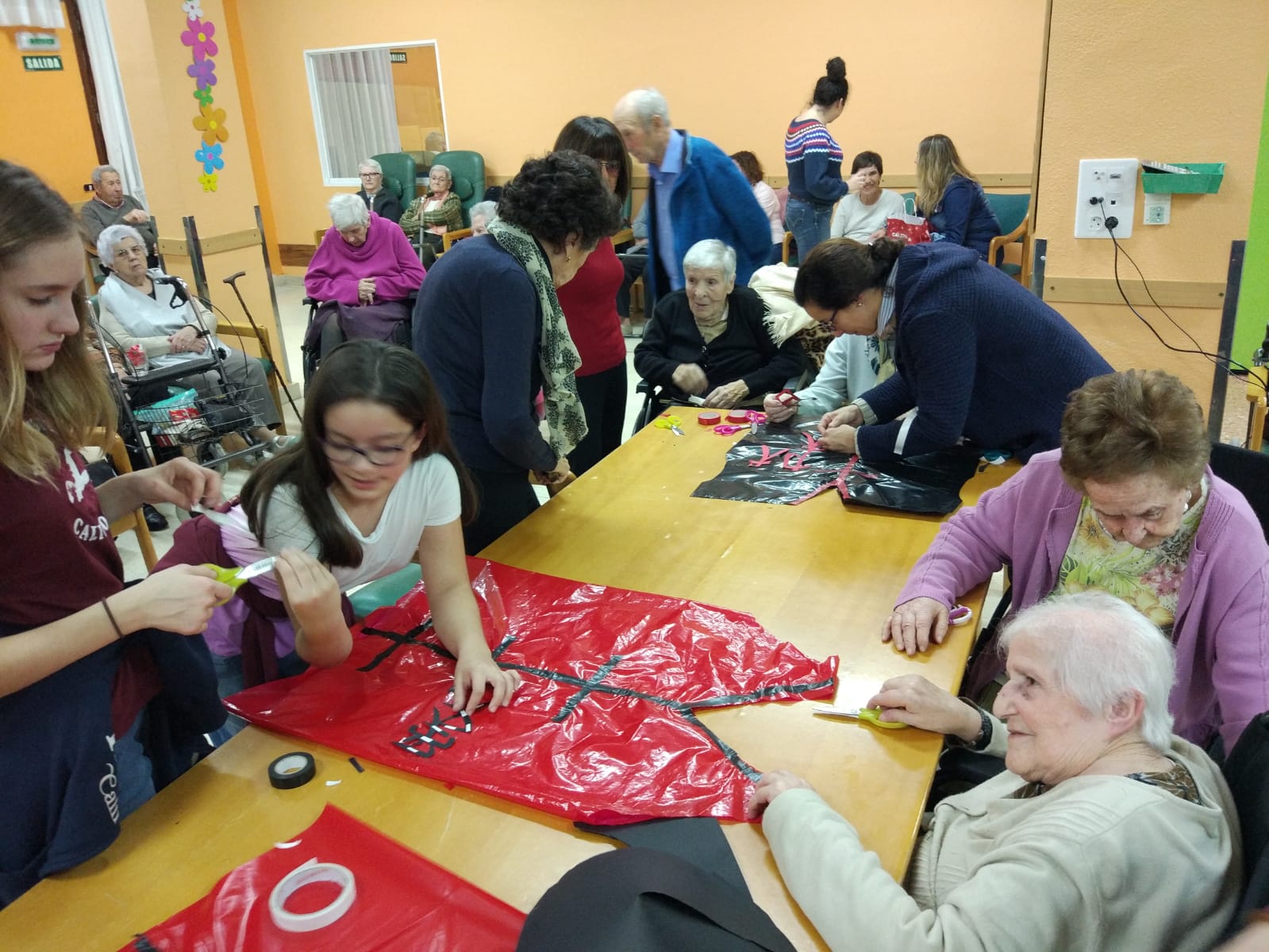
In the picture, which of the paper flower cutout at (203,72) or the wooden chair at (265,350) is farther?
the paper flower cutout at (203,72)

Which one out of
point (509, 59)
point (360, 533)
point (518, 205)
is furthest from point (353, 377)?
point (509, 59)

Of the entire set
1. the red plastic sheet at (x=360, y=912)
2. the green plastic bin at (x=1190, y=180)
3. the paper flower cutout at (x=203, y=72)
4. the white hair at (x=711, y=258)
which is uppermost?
the paper flower cutout at (x=203, y=72)

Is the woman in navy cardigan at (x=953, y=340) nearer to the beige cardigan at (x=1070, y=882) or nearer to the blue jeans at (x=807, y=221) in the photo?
the beige cardigan at (x=1070, y=882)

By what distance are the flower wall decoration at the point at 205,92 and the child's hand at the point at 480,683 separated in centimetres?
479

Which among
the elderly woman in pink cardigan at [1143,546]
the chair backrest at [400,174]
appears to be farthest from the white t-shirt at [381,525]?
the chair backrest at [400,174]

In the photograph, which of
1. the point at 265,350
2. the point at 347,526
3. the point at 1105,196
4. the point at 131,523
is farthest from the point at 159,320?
the point at 1105,196

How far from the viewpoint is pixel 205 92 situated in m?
5.22

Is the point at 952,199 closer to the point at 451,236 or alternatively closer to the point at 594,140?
the point at 594,140

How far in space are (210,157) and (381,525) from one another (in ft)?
15.0

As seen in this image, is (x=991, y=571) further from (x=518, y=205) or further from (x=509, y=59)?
(x=509, y=59)

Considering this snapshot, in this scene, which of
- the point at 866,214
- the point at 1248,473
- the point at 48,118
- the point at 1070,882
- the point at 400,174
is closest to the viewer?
the point at 1070,882

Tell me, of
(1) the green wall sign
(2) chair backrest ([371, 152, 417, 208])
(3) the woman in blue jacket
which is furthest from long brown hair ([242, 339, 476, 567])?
(1) the green wall sign

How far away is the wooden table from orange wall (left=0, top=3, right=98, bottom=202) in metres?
7.00

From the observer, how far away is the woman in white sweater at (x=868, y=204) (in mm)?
5750
